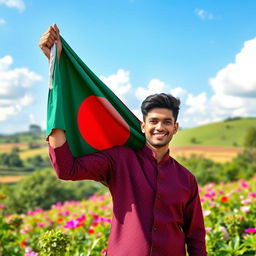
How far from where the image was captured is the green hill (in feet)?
211

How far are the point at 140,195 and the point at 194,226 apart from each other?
46 cm

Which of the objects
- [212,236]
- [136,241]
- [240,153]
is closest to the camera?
[136,241]

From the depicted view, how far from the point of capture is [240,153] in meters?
51.5

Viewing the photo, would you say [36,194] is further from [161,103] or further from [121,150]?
[161,103]

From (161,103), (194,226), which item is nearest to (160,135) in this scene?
(161,103)

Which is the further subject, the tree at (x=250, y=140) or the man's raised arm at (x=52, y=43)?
the tree at (x=250, y=140)

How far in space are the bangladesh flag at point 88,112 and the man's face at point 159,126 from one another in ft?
0.92

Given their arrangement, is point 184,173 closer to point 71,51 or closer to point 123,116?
point 123,116

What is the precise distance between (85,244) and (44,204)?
948 inches

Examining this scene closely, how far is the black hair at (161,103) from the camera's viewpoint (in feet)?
7.66

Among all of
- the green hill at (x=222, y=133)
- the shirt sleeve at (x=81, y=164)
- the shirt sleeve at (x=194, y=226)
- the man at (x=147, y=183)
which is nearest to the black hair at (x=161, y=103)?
the man at (x=147, y=183)

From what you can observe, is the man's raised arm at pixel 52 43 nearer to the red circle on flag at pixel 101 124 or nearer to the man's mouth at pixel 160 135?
the red circle on flag at pixel 101 124

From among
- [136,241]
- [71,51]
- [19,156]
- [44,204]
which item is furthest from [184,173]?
[19,156]

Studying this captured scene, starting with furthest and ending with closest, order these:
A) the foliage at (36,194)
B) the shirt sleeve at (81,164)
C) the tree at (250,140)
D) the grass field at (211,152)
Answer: the tree at (250,140), the grass field at (211,152), the foliage at (36,194), the shirt sleeve at (81,164)
